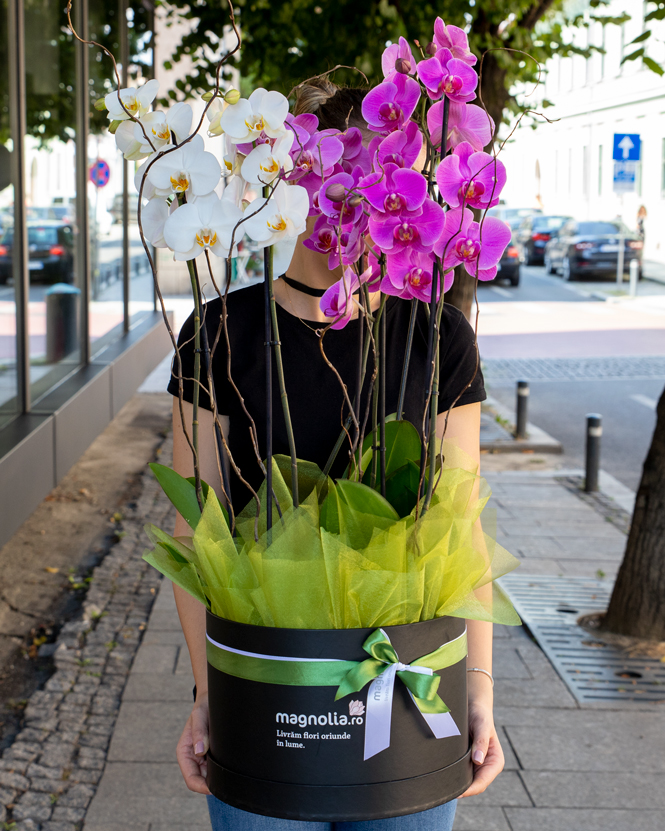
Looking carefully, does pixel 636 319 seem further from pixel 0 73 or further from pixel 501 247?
pixel 501 247

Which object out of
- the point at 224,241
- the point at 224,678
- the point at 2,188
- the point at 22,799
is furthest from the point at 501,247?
the point at 2,188

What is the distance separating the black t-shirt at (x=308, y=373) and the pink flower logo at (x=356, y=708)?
0.57m

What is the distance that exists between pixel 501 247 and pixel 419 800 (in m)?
0.61

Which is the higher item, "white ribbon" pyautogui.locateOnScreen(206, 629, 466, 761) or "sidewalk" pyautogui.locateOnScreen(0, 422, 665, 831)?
"white ribbon" pyautogui.locateOnScreen(206, 629, 466, 761)

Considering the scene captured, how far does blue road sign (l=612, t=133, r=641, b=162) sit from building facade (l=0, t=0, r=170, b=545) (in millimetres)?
9984

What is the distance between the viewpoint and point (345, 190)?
971 millimetres

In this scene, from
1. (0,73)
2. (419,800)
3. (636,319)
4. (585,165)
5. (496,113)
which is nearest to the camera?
(419,800)

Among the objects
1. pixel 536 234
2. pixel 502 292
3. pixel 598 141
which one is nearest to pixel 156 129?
pixel 502 292

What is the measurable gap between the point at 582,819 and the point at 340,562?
227 centimetres

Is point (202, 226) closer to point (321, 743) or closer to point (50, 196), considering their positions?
point (321, 743)

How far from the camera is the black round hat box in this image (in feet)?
3.29

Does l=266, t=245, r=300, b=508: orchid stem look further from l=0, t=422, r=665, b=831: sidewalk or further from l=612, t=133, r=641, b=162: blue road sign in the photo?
l=612, t=133, r=641, b=162: blue road sign

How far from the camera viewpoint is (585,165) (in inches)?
1598

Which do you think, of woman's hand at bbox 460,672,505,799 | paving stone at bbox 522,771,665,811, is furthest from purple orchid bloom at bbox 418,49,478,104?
paving stone at bbox 522,771,665,811
